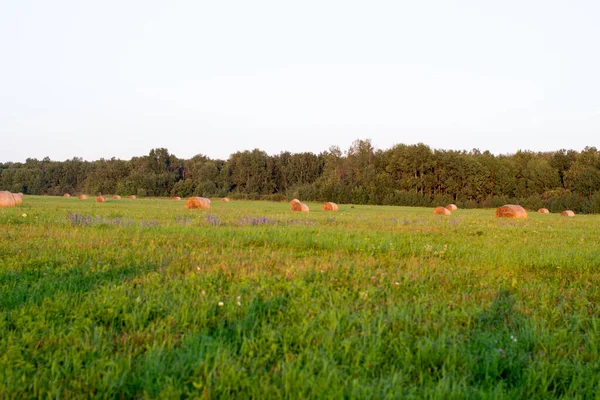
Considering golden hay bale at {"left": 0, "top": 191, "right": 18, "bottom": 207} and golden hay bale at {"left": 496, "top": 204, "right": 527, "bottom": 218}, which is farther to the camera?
golden hay bale at {"left": 496, "top": 204, "right": 527, "bottom": 218}

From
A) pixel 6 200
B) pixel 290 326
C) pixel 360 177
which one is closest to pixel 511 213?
pixel 290 326

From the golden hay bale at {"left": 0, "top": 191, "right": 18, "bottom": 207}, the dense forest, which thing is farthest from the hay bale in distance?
the dense forest

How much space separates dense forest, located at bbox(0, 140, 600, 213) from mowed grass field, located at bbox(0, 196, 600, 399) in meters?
52.6

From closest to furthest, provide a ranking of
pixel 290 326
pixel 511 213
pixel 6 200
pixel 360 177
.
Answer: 1. pixel 290 326
2. pixel 6 200
3. pixel 511 213
4. pixel 360 177

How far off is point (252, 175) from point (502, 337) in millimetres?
92834

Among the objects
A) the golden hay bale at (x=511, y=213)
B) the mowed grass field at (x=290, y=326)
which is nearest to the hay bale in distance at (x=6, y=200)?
the mowed grass field at (x=290, y=326)

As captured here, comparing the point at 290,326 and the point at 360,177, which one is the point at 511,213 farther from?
the point at 360,177

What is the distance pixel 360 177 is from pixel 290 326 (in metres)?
75.6

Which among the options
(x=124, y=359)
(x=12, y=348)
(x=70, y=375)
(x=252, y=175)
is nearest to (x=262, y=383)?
(x=124, y=359)

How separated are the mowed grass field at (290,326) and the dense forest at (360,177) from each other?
5260 centimetres

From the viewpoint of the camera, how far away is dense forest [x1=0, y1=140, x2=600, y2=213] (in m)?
64.8

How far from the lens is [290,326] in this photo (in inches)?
168

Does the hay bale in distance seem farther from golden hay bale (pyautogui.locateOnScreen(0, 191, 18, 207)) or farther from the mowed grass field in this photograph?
the mowed grass field

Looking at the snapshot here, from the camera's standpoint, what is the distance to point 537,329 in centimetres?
436
